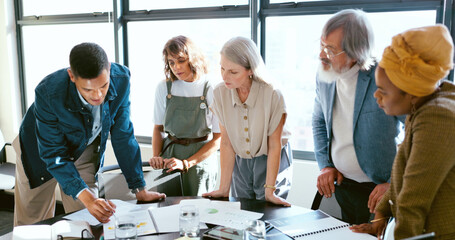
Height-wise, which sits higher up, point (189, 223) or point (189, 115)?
point (189, 115)

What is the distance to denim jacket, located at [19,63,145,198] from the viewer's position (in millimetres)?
1860

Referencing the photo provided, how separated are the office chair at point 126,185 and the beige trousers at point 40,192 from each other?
0.08 meters

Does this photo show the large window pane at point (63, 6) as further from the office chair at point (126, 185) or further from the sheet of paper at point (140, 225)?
the sheet of paper at point (140, 225)

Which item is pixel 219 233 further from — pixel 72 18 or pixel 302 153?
pixel 72 18

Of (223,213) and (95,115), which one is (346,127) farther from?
(95,115)

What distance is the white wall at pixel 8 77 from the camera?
4.30 metres

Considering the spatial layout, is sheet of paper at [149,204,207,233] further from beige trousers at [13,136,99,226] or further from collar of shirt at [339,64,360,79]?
collar of shirt at [339,64,360,79]

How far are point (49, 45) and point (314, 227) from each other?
150 inches

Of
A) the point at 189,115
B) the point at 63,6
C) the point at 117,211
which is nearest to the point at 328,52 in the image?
the point at 189,115

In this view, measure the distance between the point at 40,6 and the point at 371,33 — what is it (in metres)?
3.75

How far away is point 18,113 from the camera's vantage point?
175 inches

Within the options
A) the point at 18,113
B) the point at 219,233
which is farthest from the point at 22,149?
the point at 18,113

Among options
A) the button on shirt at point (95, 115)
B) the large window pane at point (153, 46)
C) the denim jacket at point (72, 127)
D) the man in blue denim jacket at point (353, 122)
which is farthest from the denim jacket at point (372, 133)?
the large window pane at point (153, 46)

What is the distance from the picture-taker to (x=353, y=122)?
1781mm
